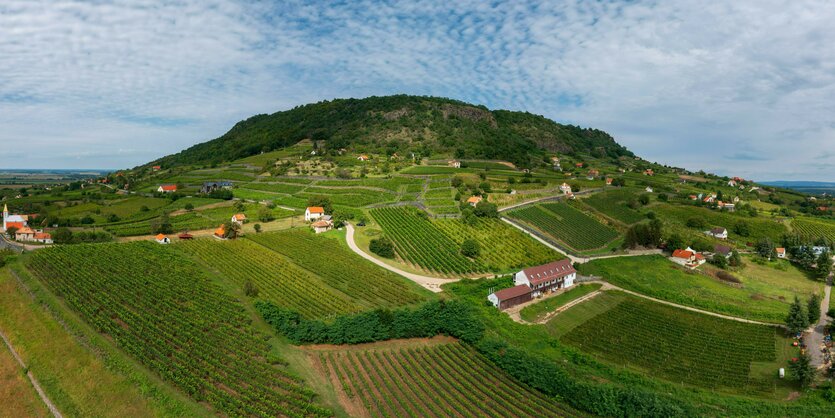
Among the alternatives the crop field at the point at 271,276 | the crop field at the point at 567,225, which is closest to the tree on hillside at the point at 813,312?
the crop field at the point at 567,225

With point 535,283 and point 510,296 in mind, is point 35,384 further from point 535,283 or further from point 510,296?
point 535,283

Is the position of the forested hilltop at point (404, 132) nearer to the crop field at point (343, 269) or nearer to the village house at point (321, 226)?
the village house at point (321, 226)

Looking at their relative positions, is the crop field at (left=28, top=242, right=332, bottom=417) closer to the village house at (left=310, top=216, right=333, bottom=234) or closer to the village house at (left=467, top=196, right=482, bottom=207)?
the village house at (left=310, top=216, right=333, bottom=234)

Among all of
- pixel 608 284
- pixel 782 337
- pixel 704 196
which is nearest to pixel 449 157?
pixel 704 196

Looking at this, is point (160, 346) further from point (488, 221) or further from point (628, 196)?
point (628, 196)

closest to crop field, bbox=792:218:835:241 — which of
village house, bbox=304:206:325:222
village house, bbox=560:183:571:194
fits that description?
village house, bbox=560:183:571:194
